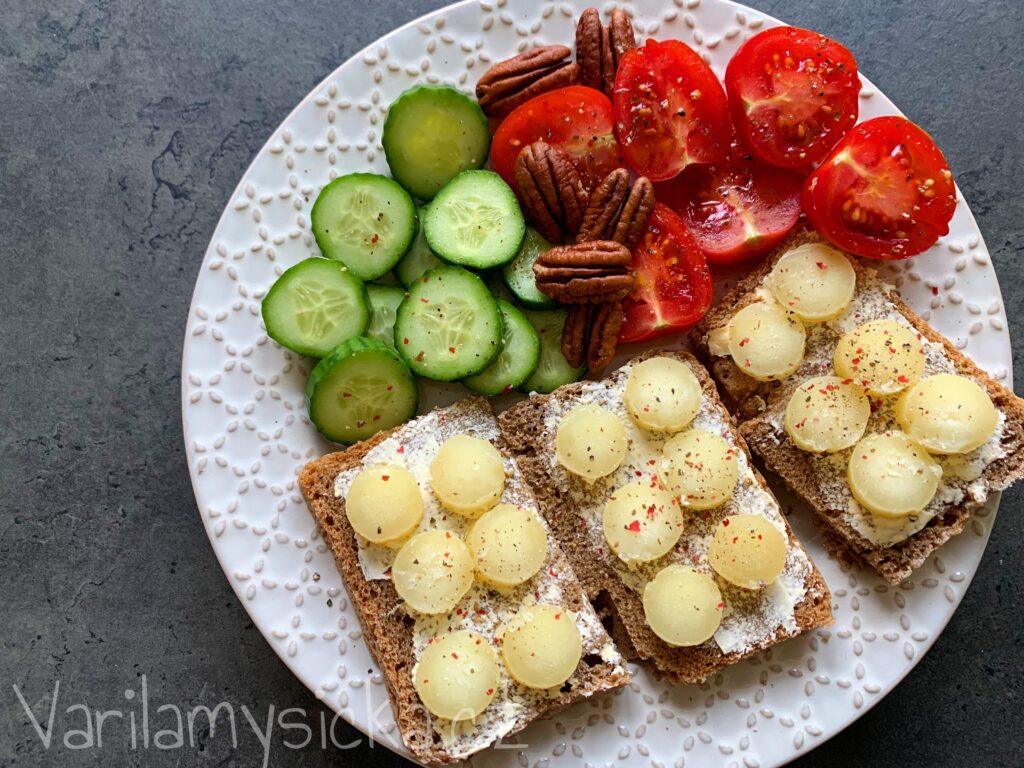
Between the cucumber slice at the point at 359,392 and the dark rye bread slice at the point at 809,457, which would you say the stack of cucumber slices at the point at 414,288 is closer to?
the cucumber slice at the point at 359,392

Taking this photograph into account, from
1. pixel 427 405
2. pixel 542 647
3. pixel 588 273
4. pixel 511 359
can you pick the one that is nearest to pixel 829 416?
pixel 588 273

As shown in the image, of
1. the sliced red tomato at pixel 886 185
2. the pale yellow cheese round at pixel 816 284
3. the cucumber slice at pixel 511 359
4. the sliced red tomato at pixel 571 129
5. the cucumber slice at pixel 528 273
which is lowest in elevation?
the cucumber slice at pixel 511 359

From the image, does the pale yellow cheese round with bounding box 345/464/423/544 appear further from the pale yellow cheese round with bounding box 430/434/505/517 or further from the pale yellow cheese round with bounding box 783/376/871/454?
the pale yellow cheese round with bounding box 783/376/871/454

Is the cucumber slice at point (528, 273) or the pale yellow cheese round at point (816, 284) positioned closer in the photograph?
the pale yellow cheese round at point (816, 284)

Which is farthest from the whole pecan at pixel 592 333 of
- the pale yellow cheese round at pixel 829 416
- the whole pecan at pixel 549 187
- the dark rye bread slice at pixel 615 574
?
the pale yellow cheese round at pixel 829 416

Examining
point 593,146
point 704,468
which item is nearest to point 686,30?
point 593,146

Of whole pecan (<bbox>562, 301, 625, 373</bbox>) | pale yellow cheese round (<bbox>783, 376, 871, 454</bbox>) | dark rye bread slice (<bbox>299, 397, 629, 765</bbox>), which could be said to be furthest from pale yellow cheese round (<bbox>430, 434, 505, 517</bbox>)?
pale yellow cheese round (<bbox>783, 376, 871, 454</bbox>)

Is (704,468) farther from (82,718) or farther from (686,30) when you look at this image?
(82,718)
